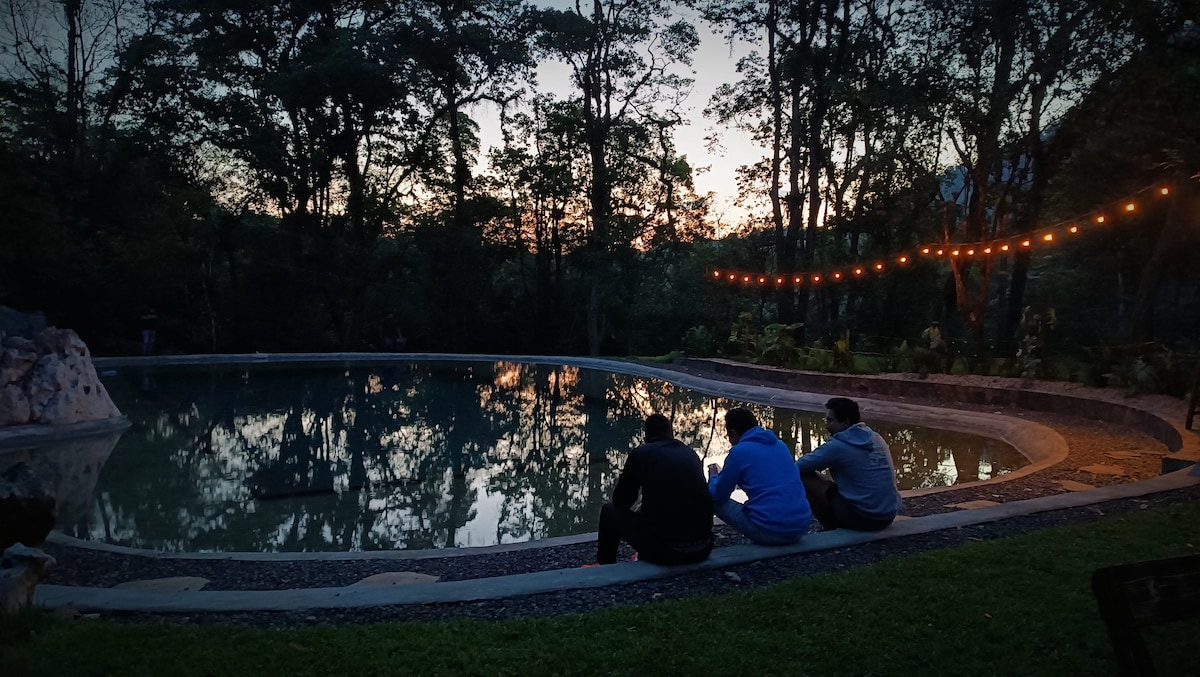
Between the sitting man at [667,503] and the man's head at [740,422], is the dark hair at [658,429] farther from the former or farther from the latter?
the man's head at [740,422]

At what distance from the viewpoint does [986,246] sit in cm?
1516

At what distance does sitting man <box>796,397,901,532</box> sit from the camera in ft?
16.4

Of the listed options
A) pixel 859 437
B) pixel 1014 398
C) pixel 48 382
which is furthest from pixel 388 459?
pixel 1014 398

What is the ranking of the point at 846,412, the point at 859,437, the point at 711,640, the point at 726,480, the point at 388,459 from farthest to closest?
the point at 388,459 → the point at 846,412 → the point at 859,437 → the point at 726,480 → the point at 711,640

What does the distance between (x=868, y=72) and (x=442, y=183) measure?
48.8 feet

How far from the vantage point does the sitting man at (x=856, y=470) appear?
498cm

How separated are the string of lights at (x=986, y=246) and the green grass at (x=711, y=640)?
1066cm

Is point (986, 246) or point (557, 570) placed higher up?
point (986, 246)

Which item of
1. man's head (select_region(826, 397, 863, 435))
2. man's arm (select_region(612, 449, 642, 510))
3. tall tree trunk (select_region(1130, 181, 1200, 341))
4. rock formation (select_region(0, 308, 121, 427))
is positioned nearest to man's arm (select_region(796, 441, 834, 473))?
man's head (select_region(826, 397, 863, 435))

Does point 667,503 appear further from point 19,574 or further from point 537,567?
point 19,574

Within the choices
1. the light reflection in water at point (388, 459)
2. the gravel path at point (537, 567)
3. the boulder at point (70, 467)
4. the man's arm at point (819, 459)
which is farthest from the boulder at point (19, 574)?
the man's arm at point (819, 459)

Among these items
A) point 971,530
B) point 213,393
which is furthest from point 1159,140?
point 213,393

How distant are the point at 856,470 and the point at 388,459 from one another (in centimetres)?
705

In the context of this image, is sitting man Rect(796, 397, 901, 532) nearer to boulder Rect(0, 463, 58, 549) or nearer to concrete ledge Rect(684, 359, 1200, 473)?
concrete ledge Rect(684, 359, 1200, 473)
